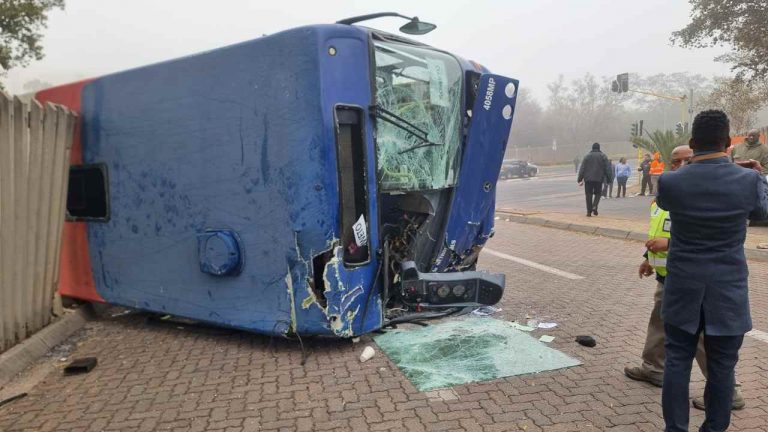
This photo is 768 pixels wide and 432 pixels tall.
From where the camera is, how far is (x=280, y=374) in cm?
403

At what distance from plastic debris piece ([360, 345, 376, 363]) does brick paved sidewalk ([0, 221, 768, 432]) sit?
0.06 metres

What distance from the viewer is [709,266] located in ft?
8.75

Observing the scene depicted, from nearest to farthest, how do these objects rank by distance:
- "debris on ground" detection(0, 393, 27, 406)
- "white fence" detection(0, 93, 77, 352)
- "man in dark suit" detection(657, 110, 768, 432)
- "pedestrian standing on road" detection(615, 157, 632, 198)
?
1. "man in dark suit" detection(657, 110, 768, 432)
2. "debris on ground" detection(0, 393, 27, 406)
3. "white fence" detection(0, 93, 77, 352)
4. "pedestrian standing on road" detection(615, 157, 632, 198)

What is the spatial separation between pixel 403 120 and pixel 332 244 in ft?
3.81

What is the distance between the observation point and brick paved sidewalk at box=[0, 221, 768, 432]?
10.7 feet

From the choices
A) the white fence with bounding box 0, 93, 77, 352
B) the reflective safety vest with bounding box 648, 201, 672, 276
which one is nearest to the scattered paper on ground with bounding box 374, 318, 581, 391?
the reflective safety vest with bounding box 648, 201, 672, 276

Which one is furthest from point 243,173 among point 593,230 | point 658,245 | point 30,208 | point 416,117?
point 593,230

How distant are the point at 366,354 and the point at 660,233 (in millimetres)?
2285

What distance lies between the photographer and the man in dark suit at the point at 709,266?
8.71ft

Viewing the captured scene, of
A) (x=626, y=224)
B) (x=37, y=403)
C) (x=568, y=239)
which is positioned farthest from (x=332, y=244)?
(x=626, y=224)

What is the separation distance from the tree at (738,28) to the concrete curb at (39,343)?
20659mm

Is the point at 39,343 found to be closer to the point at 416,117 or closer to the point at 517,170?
the point at 416,117

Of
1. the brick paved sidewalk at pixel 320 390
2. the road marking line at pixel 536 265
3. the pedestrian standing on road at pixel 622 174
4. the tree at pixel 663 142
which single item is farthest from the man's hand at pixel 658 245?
the tree at pixel 663 142

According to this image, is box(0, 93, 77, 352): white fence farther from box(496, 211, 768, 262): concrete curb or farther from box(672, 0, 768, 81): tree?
box(672, 0, 768, 81): tree
